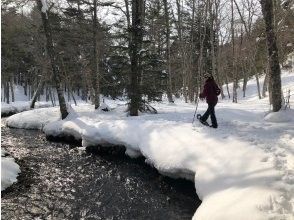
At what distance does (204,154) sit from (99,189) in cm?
301

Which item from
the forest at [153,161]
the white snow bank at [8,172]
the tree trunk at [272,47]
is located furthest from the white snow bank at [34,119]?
the tree trunk at [272,47]

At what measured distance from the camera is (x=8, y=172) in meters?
11.8

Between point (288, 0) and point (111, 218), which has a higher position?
point (288, 0)

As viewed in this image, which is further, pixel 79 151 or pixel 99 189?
pixel 79 151

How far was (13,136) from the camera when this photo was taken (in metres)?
20.6

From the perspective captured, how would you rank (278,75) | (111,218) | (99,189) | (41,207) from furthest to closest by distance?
(278,75)
(99,189)
(41,207)
(111,218)

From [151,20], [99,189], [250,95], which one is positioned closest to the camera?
[99,189]

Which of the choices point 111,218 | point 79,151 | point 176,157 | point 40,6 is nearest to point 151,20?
point 40,6

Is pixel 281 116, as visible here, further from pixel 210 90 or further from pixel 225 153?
pixel 225 153

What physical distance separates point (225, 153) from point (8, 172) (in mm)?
6521

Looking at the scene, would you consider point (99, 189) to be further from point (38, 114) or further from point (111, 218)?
point (38, 114)

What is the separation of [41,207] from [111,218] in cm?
187

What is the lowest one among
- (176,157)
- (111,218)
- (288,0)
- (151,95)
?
(111,218)

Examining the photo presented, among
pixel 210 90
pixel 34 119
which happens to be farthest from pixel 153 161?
pixel 34 119
